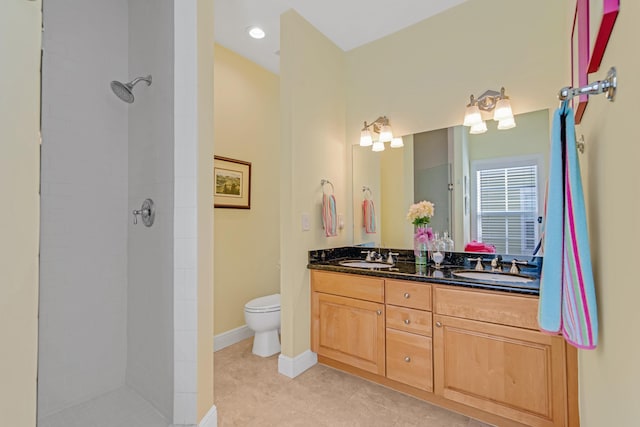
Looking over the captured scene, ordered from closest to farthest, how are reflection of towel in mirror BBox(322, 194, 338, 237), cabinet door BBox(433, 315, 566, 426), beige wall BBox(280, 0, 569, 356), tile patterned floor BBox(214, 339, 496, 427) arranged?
cabinet door BBox(433, 315, 566, 426) < tile patterned floor BBox(214, 339, 496, 427) < beige wall BBox(280, 0, 569, 356) < reflection of towel in mirror BBox(322, 194, 338, 237)

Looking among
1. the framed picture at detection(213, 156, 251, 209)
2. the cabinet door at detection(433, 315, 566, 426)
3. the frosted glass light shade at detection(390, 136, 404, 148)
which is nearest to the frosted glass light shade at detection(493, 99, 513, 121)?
the frosted glass light shade at detection(390, 136, 404, 148)

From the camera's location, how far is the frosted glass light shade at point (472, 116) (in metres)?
2.11

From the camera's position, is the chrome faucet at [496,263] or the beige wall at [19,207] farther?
the chrome faucet at [496,263]

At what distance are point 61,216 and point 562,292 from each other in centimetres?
251

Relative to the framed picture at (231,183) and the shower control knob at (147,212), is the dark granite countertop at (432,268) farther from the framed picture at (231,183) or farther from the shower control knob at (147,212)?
the shower control knob at (147,212)

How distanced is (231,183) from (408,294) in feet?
6.26

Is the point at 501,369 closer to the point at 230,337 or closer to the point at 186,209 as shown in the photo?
the point at 186,209

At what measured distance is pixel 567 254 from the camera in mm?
849

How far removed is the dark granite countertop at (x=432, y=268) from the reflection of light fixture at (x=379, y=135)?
3.04ft

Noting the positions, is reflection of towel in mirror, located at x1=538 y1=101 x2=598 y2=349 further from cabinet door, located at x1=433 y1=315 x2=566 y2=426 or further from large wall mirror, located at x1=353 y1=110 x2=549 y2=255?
large wall mirror, located at x1=353 y1=110 x2=549 y2=255

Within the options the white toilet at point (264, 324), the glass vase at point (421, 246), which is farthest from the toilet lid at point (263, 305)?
the glass vase at point (421, 246)

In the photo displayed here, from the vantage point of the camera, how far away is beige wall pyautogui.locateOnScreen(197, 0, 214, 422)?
1.57 meters

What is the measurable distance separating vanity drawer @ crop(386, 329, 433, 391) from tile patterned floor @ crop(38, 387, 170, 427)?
136 centimetres

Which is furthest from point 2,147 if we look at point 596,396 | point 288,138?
point 288,138
